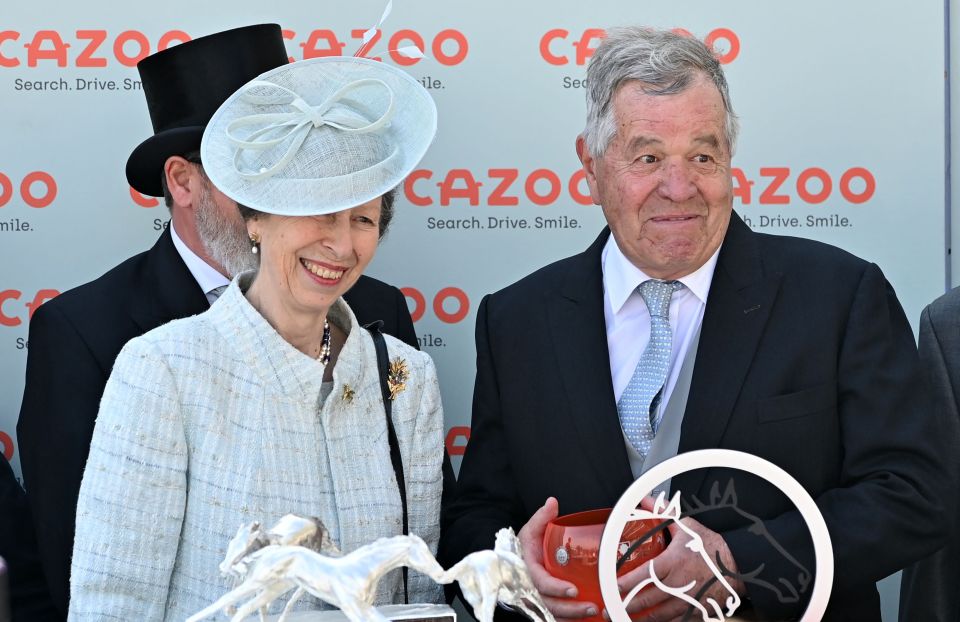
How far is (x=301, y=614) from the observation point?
184 cm

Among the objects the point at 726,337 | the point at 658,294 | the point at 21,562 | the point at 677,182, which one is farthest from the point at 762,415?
the point at 21,562

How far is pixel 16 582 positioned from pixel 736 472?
1.69 m

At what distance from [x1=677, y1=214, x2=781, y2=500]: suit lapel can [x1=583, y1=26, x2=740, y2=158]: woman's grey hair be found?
0.72 feet

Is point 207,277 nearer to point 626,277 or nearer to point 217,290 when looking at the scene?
point 217,290

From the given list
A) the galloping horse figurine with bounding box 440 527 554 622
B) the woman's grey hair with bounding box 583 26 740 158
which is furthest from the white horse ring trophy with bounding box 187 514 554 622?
the woman's grey hair with bounding box 583 26 740 158

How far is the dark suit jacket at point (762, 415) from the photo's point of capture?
7.13 ft

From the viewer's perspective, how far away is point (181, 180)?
9.89 ft

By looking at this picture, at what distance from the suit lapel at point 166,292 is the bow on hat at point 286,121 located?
2.99ft

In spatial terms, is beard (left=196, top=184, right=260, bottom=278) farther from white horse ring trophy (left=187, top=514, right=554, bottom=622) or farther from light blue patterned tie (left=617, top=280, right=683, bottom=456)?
white horse ring trophy (left=187, top=514, right=554, bottom=622)

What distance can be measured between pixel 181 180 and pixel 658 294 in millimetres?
Answer: 1224

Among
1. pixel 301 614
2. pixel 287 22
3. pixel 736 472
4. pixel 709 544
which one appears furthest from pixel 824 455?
pixel 287 22

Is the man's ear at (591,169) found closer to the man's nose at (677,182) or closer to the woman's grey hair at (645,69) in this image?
the woman's grey hair at (645,69)

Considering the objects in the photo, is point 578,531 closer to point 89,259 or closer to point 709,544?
point 709,544

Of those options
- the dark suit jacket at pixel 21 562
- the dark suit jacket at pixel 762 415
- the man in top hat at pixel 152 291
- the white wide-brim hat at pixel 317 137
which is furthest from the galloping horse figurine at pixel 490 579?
the dark suit jacket at pixel 21 562
